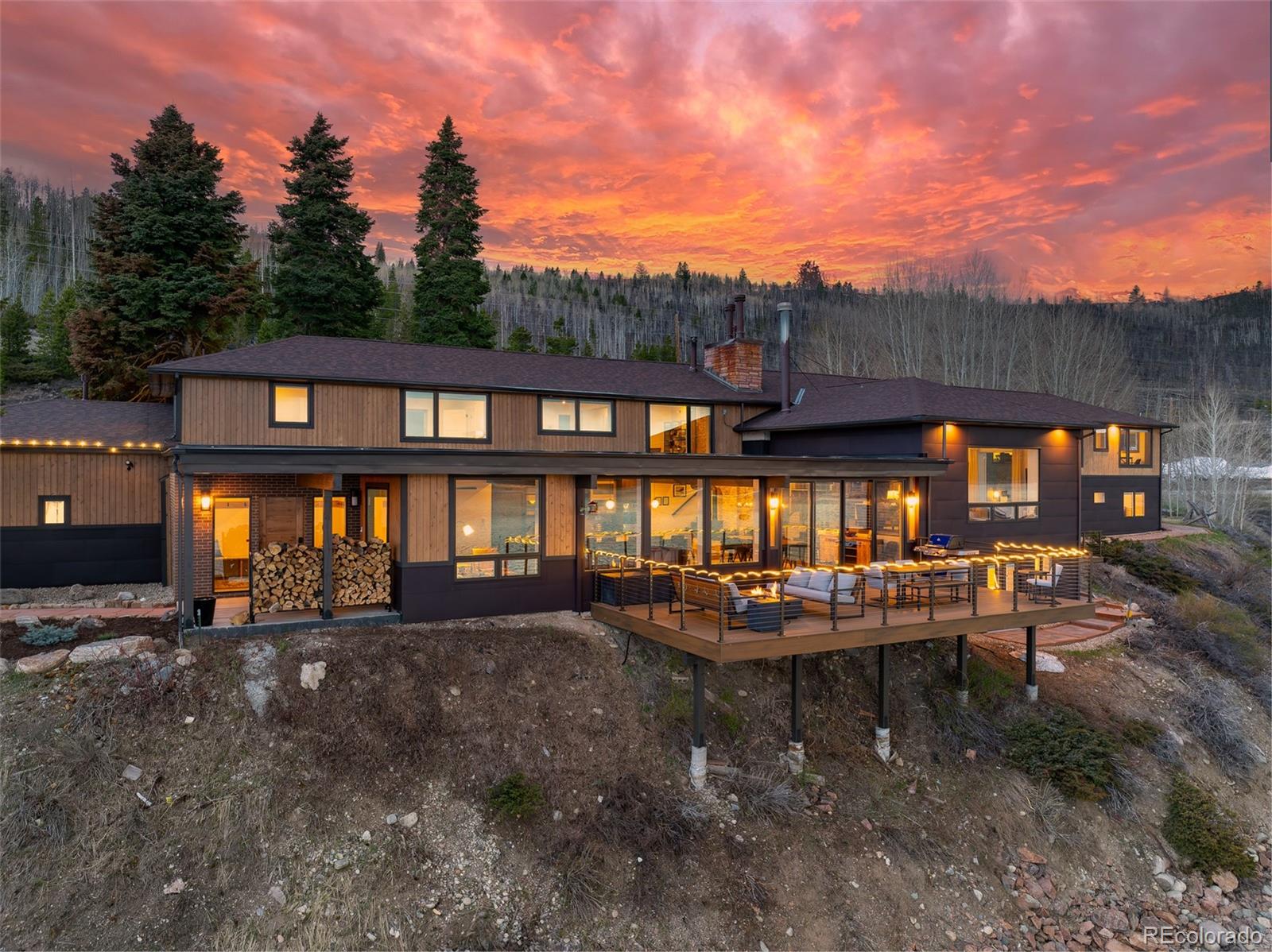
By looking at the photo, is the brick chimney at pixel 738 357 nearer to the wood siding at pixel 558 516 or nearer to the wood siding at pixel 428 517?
the wood siding at pixel 558 516

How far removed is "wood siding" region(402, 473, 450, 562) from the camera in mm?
11023

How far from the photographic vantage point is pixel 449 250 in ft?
102

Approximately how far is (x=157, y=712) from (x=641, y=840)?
6306 millimetres

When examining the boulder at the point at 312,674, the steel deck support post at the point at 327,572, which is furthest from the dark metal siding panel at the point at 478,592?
the boulder at the point at 312,674

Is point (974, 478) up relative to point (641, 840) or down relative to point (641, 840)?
up

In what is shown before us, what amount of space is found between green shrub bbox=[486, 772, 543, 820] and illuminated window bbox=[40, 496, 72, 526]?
12374 millimetres

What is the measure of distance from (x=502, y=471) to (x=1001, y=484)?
12.3m

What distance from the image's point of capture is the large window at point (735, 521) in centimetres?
1307

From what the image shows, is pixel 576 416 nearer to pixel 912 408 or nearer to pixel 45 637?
pixel 912 408

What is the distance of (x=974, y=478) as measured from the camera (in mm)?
15750

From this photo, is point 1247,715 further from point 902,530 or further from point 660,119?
point 660,119

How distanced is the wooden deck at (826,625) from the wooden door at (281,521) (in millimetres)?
7372

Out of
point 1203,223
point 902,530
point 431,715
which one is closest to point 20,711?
point 431,715

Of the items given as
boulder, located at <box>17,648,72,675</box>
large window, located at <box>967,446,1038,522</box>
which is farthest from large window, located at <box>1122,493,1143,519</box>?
boulder, located at <box>17,648,72,675</box>
